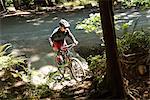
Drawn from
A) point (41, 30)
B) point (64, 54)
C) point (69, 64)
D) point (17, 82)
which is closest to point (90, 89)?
point (69, 64)

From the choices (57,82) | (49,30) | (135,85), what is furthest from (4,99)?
(49,30)

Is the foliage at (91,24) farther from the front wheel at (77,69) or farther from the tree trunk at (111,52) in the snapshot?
the tree trunk at (111,52)

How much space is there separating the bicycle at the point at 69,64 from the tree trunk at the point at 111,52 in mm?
2062

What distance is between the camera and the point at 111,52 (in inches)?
197

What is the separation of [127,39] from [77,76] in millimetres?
1482

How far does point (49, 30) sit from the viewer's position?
14344mm

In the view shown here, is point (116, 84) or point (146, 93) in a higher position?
point (116, 84)

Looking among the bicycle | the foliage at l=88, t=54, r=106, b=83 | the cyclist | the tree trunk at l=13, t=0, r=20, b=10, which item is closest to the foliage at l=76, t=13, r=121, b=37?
the cyclist

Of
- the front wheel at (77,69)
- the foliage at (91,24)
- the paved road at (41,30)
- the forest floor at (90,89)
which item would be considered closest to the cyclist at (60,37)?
the front wheel at (77,69)

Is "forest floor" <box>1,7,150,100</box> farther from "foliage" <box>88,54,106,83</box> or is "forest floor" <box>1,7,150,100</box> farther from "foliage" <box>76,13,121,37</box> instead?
"foliage" <box>76,13,121,37</box>

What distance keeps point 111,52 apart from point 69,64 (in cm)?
256

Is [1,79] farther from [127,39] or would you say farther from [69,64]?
[127,39]

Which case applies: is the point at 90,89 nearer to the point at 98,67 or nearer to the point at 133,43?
the point at 98,67

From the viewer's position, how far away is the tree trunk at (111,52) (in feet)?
15.9
